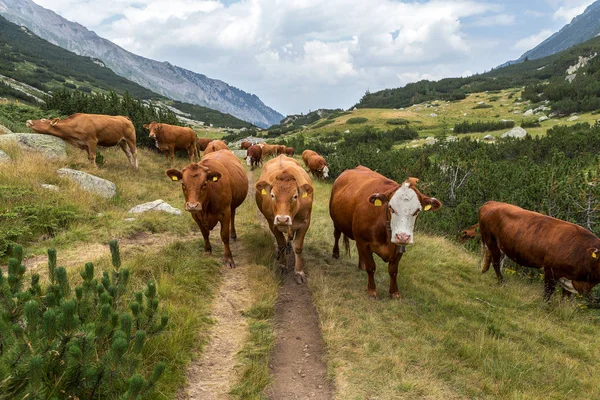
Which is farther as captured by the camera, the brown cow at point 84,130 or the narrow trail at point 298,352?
the brown cow at point 84,130

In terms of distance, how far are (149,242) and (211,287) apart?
2489mm

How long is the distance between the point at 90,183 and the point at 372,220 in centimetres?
830

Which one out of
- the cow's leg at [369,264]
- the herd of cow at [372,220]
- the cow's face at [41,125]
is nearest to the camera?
the herd of cow at [372,220]

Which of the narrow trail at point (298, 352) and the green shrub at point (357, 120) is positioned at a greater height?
the green shrub at point (357, 120)

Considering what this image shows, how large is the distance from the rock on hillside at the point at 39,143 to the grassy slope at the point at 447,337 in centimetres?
954

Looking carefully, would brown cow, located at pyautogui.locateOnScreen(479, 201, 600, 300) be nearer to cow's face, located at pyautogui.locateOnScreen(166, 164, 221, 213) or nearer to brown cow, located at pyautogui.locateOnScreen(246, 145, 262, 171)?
cow's face, located at pyautogui.locateOnScreen(166, 164, 221, 213)

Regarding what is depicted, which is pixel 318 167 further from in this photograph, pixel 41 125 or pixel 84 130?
pixel 41 125

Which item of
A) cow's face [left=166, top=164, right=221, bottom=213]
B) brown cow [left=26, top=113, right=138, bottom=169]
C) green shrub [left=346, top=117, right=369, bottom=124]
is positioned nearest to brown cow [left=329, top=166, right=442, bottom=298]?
cow's face [left=166, top=164, right=221, bottom=213]

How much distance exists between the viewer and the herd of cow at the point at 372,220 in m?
5.88

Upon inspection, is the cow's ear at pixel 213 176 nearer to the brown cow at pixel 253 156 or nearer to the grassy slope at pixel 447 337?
the grassy slope at pixel 447 337

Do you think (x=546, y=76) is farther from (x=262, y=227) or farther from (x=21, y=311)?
(x=21, y=311)

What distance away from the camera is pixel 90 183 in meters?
10.1

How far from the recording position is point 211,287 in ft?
20.6

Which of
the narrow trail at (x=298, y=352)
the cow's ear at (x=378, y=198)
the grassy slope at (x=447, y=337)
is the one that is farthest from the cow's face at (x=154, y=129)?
the cow's ear at (x=378, y=198)
